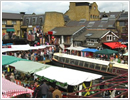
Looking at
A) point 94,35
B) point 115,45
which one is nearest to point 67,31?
point 94,35

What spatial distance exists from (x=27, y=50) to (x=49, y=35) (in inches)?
391

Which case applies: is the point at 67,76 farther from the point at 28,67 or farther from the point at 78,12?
the point at 78,12

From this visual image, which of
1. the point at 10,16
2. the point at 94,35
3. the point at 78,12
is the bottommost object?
the point at 94,35

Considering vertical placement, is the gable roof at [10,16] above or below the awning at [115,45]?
above

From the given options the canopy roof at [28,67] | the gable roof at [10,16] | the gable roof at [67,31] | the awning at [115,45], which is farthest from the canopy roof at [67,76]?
the gable roof at [10,16]

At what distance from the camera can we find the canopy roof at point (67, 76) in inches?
462

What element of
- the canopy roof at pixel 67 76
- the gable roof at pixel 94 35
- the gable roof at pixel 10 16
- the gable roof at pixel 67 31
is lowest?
the canopy roof at pixel 67 76

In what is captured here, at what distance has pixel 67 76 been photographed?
1238cm

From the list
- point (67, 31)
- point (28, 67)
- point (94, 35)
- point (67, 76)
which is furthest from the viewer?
point (67, 31)

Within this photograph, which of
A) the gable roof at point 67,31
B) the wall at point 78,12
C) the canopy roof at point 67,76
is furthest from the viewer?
the wall at point 78,12

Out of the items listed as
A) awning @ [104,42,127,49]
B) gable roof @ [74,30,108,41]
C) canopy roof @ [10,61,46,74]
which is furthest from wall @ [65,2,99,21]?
canopy roof @ [10,61,46,74]

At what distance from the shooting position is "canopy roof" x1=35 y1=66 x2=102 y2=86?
11740 millimetres

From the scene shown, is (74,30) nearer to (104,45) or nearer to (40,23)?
(104,45)

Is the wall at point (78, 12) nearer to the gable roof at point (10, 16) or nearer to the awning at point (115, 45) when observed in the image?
the gable roof at point (10, 16)
